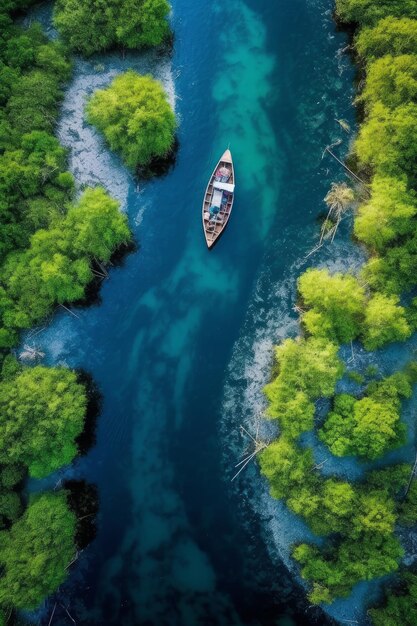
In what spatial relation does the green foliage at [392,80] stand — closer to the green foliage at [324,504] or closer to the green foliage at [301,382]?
the green foliage at [301,382]

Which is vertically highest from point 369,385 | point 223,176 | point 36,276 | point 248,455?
point 223,176

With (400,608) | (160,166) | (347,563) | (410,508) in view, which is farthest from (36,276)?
(400,608)

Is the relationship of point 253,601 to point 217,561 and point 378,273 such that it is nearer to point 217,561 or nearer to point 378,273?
point 217,561

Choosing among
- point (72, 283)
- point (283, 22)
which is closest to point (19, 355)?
point (72, 283)

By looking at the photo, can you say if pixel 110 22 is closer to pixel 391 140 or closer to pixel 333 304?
pixel 391 140

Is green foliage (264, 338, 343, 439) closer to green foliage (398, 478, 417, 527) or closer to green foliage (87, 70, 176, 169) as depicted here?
green foliage (398, 478, 417, 527)

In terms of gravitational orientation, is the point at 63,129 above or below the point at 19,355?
above

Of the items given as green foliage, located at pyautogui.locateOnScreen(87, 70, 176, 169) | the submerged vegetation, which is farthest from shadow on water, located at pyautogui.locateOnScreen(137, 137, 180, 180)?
green foliage, located at pyautogui.locateOnScreen(87, 70, 176, 169)
